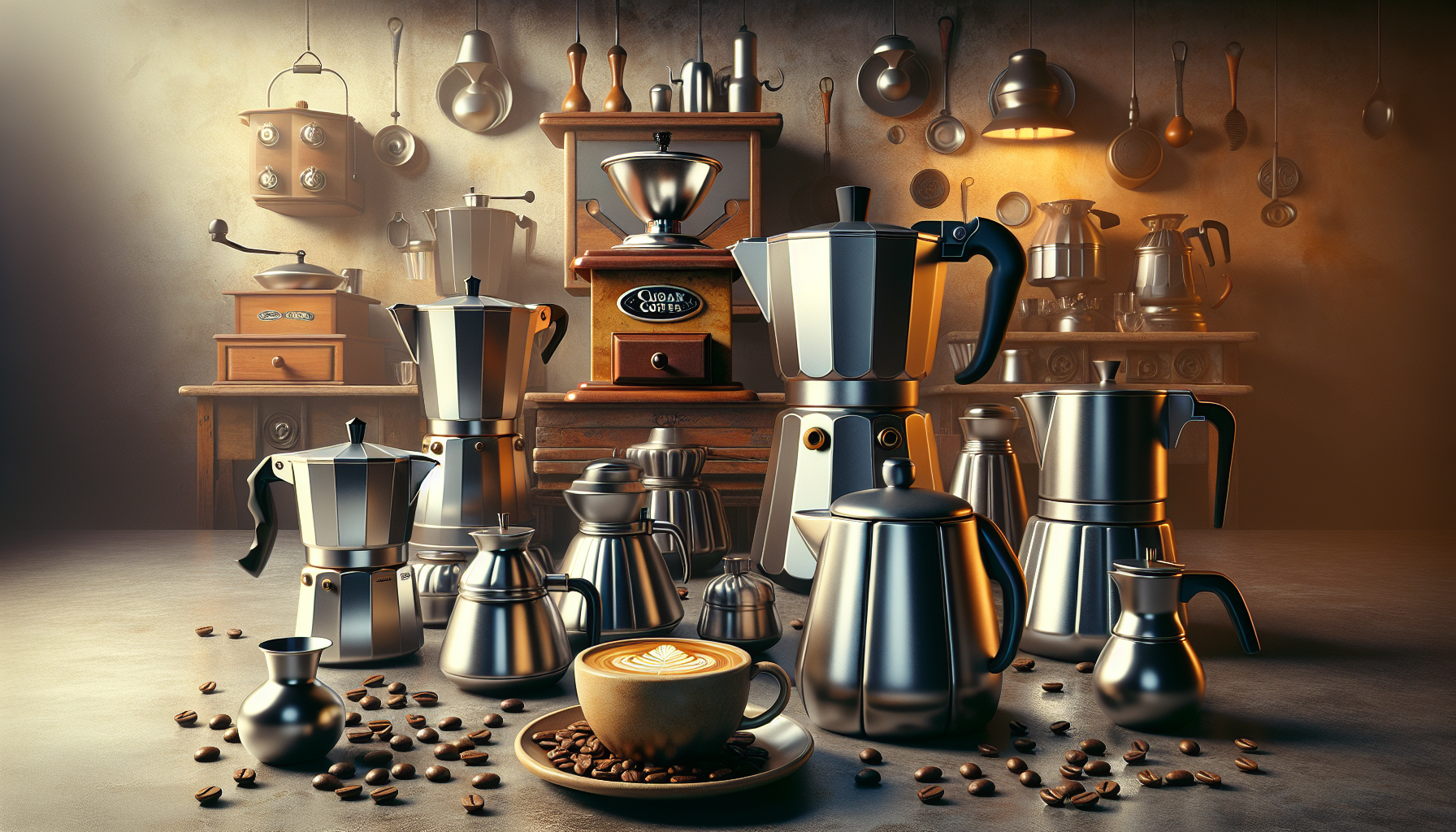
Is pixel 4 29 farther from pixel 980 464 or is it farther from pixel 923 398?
pixel 980 464

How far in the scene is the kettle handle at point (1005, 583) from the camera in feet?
3.13

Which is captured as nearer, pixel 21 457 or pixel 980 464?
pixel 980 464

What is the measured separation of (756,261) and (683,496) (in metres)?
0.44

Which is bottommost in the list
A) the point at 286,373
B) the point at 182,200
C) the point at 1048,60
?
the point at 286,373

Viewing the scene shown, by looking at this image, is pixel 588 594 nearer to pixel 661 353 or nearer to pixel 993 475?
pixel 993 475

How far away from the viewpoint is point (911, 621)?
0.94 metres

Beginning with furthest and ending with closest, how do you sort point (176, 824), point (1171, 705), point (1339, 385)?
point (1339, 385), point (1171, 705), point (176, 824)

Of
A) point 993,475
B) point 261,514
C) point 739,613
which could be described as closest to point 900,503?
point 739,613

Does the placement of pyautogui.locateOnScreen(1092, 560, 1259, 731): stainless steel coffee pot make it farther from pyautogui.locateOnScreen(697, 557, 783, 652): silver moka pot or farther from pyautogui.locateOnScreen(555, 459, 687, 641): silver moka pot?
pyautogui.locateOnScreen(555, 459, 687, 641): silver moka pot

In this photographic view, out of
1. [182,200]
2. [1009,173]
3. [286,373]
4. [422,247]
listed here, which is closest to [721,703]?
[286,373]

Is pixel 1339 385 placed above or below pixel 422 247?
below

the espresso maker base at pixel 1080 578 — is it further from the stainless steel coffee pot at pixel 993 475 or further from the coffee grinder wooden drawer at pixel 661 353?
the coffee grinder wooden drawer at pixel 661 353

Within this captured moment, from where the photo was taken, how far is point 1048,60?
338cm

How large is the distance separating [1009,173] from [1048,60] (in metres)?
0.40
